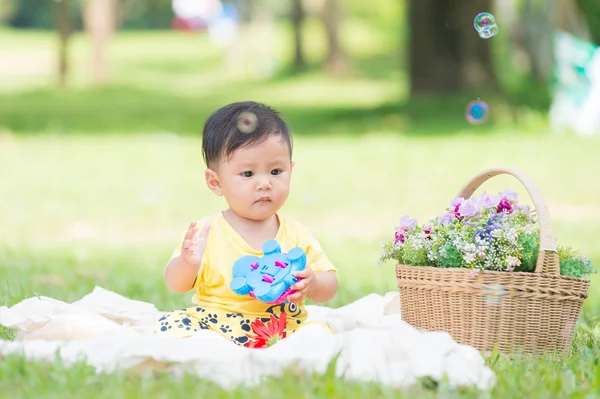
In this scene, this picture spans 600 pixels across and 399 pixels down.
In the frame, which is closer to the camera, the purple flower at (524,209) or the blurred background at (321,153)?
the purple flower at (524,209)

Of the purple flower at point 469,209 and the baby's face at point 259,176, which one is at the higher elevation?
the baby's face at point 259,176

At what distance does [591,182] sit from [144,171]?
16.2 ft

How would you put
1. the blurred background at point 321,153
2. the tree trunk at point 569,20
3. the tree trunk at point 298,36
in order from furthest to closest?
the tree trunk at point 298,36
the tree trunk at point 569,20
the blurred background at point 321,153

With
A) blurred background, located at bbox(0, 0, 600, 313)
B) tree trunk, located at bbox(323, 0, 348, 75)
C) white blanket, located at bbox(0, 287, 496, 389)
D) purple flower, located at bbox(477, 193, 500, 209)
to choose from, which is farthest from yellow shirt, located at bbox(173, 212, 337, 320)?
tree trunk, located at bbox(323, 0, 348, 75)

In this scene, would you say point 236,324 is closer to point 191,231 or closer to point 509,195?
point 191,231

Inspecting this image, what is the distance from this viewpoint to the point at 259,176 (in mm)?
4016

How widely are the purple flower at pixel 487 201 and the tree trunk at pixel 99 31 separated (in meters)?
20.3

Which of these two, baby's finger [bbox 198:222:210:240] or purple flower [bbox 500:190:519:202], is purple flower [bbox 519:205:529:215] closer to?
purple flower [bbox 500:190:519:202]

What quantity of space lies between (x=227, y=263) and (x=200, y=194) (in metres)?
6.28

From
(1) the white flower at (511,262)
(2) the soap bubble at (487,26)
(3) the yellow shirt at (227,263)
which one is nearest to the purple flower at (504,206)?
(1) the white flower at (511,262)

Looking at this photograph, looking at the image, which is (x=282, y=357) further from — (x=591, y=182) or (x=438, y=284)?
(x=591, y=182)

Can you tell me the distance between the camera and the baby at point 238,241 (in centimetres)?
398

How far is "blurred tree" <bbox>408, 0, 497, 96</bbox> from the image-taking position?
1572 centimetres

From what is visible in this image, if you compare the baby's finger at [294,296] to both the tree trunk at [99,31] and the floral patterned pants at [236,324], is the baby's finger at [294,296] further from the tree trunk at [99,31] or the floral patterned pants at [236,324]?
the tree trunk at [99,31]
